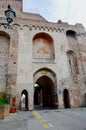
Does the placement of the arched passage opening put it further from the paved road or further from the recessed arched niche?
the paved road

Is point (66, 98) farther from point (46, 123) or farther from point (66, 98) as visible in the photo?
point (46, 123)

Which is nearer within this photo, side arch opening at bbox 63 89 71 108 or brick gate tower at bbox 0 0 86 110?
brick gate tower at bbox 0 0 86 110

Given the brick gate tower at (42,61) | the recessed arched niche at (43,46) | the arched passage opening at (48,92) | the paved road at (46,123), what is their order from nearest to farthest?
the paved road at (46,123) → the brick gate tower at (42,61) → the arched passage opening at (48,92) → the recessed arched niche at (43,46)

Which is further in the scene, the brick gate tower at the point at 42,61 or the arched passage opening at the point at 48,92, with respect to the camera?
the arched passage opening at the point at 48,92

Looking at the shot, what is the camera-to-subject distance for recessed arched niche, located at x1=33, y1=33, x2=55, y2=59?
15.7 metres

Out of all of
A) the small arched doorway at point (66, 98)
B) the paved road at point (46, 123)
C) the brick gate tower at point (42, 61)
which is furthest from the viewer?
the small arched doorway at point (66, 98)

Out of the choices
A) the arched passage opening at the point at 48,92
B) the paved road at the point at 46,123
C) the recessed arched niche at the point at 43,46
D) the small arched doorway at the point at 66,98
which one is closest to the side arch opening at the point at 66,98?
the small arched doorway at the point at 66,98

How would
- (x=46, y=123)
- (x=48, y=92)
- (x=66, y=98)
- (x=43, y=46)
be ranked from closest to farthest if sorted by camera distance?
(x=46, y=123)
(x=66, y=98)
(x=43, y=46)
(x=48, y=92)

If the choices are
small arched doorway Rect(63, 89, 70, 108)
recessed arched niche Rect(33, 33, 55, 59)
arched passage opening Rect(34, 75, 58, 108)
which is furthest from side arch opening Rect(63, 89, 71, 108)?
recessed arched niche Rect(33, 33, 55, 59)

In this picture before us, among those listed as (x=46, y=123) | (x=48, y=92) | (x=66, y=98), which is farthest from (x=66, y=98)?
(x=46, y=123)

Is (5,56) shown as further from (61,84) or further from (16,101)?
(61,84)

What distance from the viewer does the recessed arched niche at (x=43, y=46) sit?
1571 cm

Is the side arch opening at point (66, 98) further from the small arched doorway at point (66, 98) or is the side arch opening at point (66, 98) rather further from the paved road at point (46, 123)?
the paved road at point (46, 123)

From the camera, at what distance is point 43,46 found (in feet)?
53.7
